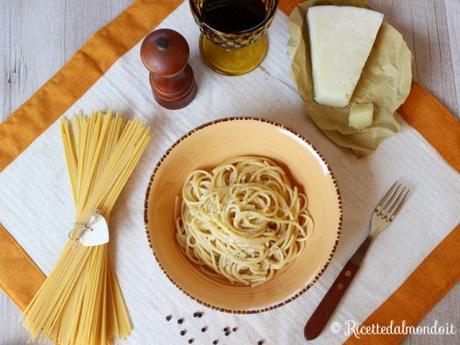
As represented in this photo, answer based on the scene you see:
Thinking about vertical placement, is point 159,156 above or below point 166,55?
below

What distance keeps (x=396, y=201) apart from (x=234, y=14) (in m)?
0.56

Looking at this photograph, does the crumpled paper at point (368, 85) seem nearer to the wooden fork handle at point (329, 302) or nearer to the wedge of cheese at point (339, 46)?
the wedge of cheese at point (339, 46)

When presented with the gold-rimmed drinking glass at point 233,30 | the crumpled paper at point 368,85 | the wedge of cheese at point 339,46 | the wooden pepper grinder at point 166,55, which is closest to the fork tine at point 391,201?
the crumpled paper at point 368,85

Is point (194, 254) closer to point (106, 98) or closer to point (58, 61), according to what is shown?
point (106, 98)

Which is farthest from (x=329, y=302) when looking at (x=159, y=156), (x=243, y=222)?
(x=159, y=156)

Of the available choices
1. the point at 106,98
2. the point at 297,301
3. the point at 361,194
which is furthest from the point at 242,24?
the point at 297,301

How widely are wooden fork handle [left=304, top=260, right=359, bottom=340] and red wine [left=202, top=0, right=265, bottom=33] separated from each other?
0.58 meters

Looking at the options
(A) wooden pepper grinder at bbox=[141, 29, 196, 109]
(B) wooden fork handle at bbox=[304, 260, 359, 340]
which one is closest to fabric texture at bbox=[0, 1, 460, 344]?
(B) wooden fork handle at bbox=[304, 260, 359, 340]

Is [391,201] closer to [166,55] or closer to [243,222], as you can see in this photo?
[243,222]

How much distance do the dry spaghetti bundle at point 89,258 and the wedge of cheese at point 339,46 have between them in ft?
1.43

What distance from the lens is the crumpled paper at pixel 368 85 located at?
115cm

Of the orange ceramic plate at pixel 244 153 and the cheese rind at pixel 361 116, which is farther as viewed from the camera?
the cheese rind at pixel 361 116

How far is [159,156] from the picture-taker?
45.9 inches

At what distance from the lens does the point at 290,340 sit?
1.11 m
